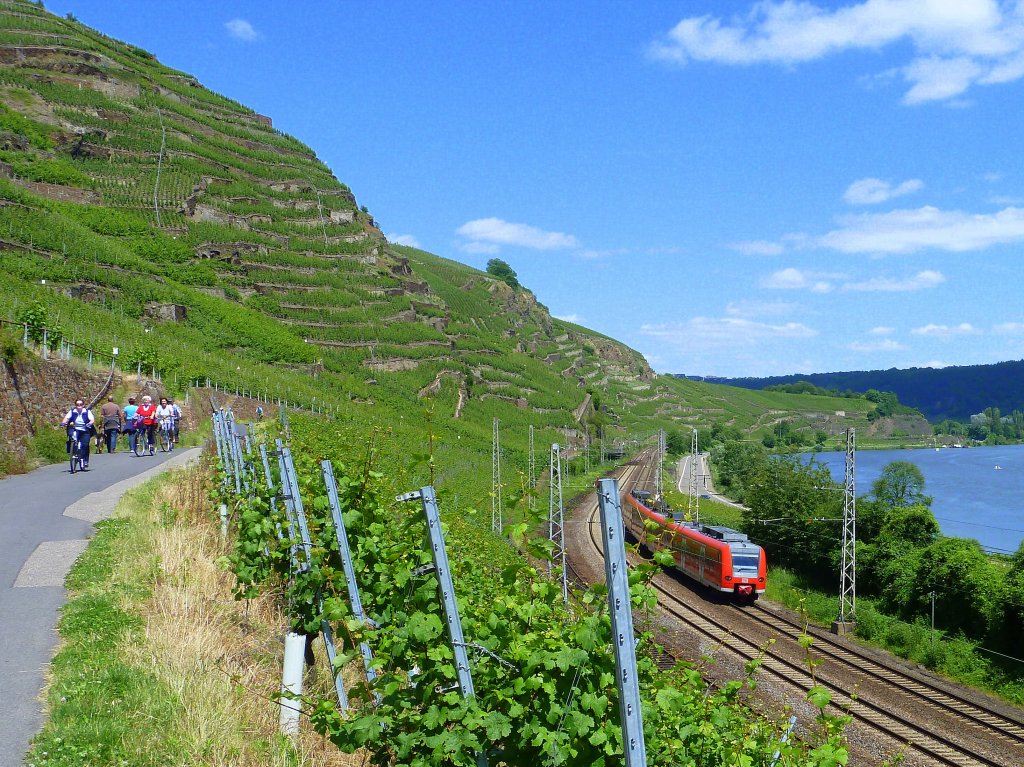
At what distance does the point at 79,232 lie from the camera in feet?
177

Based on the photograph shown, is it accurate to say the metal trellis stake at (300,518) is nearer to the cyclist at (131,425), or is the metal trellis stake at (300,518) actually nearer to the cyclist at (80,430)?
the cyclist at (80,430)

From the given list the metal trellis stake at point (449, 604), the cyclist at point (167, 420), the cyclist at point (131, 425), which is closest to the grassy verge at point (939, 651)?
the cyclist at point (167, 420)

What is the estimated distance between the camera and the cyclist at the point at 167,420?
79.1 ft

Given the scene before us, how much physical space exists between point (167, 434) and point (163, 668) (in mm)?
18939

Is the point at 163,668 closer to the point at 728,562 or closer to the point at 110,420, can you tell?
the point at 110,420

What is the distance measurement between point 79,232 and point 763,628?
49.2 meters

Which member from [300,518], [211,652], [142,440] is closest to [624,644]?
[300,518]

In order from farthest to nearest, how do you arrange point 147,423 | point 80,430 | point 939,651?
1. point 939,651
2. point 147,423
3. point 80,430

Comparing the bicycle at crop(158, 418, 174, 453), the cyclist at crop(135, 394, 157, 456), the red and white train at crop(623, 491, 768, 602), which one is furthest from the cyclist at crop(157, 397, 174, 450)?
the red and white train at crop(623, 491, 768, 602)

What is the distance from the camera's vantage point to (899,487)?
175ft

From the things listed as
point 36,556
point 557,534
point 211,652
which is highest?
point 36,556

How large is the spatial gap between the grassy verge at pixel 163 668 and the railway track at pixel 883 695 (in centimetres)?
863

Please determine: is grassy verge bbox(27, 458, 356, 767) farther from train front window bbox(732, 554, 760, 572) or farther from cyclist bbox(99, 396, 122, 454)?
train front window bbox(732, 554, 760, 572)

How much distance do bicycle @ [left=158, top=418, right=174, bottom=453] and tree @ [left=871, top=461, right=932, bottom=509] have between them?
3726 cm
